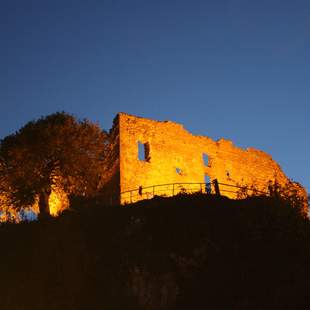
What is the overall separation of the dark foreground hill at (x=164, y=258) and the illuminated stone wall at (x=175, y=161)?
749cm

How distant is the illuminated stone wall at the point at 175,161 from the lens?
35.1m

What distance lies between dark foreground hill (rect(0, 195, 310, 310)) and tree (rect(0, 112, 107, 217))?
471 cm

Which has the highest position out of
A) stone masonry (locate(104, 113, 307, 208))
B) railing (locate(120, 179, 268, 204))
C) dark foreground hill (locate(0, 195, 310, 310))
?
stone masonry (locate(104, 113, 307, 208))

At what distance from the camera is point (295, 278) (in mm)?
22141

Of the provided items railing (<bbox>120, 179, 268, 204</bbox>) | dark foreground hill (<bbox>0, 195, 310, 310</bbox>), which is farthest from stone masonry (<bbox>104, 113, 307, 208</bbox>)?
dark foreground hill (<bbox>0, 195, 310, 310</bbox>)

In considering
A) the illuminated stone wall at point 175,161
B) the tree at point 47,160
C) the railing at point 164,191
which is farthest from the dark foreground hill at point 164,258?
the illuminated stone wall at point 175,161

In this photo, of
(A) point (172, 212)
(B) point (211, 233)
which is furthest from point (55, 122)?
(B) point (211, 233)

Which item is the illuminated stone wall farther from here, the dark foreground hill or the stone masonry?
the dark foreground hill

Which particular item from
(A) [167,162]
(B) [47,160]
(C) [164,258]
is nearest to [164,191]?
(A) [167,162]

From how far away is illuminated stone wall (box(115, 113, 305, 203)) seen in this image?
1384 inches

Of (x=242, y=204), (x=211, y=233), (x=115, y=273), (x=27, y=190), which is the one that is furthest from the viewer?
(x=27, y=190)

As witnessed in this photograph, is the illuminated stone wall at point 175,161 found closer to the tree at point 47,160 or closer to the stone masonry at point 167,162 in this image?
the stone masonry at point 167,162

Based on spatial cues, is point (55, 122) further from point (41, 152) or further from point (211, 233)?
point (211, 233)

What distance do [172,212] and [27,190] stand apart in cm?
1050
